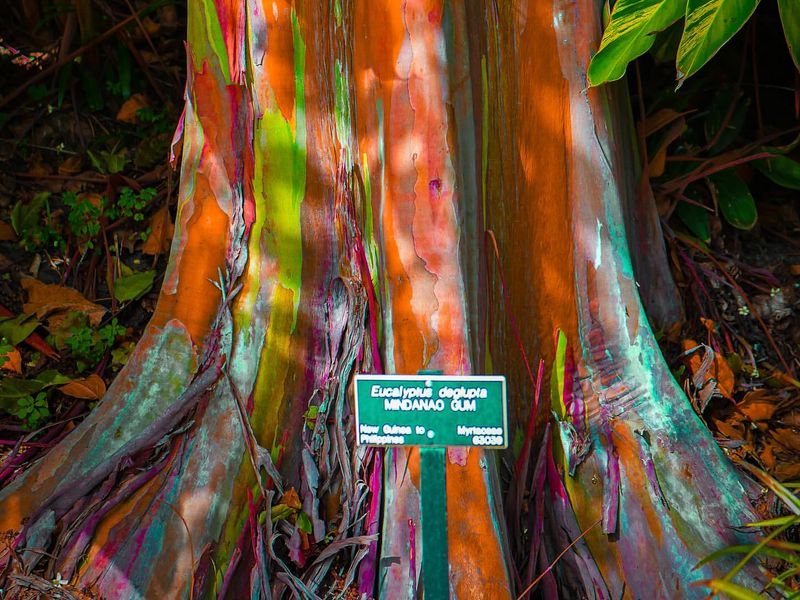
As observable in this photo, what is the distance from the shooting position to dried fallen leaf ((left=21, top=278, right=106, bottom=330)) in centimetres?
319

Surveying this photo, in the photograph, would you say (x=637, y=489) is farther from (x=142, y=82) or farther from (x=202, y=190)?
(x=142, y=82)

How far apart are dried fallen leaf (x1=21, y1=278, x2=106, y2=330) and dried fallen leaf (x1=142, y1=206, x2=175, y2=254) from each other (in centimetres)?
36

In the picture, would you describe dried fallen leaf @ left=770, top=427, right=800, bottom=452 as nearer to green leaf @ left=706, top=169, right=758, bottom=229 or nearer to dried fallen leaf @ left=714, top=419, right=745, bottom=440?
dried fallen leaf @ left=714, top=419, right=745, bottom=440

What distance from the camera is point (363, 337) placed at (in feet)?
7.38

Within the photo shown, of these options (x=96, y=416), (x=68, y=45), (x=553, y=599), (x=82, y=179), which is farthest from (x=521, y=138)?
(x=68, y=45)

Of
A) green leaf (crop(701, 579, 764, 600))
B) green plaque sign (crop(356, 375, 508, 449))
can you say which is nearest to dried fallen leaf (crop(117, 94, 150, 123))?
green plaque sign (crop(356, 375, 508, 449))

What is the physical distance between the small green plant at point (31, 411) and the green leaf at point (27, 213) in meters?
0.94

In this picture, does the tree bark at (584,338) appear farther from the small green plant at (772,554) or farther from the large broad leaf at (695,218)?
the large broad leaf at (695,218)

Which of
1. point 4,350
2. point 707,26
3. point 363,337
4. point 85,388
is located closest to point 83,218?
point 4,350

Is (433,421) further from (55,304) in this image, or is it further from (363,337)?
(55,304)

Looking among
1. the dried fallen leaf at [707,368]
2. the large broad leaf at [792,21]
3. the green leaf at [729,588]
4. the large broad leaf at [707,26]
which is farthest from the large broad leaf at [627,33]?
the green leaf at [729,588]

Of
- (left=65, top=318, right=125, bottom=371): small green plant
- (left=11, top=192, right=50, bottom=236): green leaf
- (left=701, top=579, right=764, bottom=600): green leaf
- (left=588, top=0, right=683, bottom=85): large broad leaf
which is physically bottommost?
(left=701, top=579, right=764, bottom=600): green leaf

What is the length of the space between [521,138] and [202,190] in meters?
A: 0.95

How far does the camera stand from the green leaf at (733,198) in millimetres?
3363
